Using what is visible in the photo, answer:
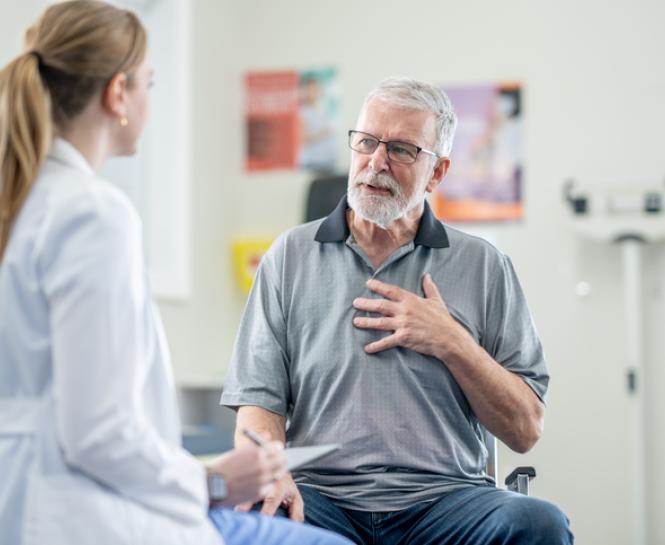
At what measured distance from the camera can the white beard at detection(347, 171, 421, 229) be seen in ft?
6.84

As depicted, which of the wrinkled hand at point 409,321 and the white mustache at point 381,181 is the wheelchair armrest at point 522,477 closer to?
the wrinkled hand at point 409,321

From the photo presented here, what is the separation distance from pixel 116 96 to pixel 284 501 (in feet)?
2.81

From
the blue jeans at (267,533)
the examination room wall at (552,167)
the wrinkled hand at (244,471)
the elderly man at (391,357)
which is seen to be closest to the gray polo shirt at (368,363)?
the elderly man at (391,357)

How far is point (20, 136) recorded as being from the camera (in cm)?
122

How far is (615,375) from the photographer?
416 cm

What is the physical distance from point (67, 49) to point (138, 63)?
10 cm

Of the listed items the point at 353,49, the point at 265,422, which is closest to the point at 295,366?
the point at 265,422

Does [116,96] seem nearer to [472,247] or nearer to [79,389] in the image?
[79,389]

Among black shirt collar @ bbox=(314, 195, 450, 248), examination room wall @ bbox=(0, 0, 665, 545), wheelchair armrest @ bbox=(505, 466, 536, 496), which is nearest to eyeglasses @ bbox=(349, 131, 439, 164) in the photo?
black shirt collar @ bbox=(314, 195, 450, 248)

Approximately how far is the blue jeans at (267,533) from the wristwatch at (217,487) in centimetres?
12

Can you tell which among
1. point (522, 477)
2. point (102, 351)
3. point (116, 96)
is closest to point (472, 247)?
point (522, 477)

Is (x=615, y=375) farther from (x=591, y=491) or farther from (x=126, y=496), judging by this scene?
(x=126, y=496)

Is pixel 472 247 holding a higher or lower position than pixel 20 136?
lower

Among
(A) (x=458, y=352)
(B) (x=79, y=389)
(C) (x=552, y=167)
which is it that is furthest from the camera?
(C) (x=552, y=167)
